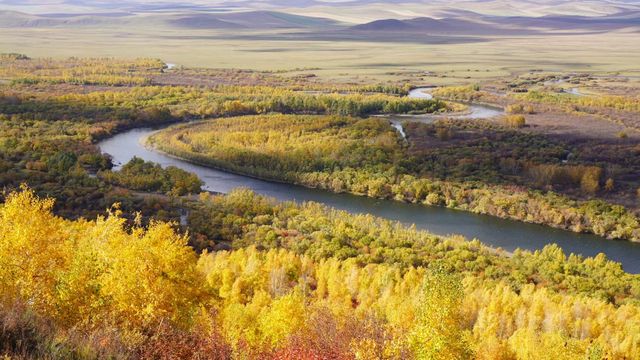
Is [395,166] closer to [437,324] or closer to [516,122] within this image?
[516,122]

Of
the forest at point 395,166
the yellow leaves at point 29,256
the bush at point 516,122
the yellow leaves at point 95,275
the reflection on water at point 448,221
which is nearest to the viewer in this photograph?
the yellow leaves at point 29,256

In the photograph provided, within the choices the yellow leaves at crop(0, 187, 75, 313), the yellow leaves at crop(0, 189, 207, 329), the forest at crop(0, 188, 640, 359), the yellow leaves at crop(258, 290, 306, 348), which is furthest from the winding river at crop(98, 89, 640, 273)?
the yellow leaves at crop(0, 187, 75, 313)

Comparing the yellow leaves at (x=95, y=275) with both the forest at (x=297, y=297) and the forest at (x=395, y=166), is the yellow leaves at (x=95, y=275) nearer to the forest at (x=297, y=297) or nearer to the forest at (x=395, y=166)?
the forest at (x=297, y=297)

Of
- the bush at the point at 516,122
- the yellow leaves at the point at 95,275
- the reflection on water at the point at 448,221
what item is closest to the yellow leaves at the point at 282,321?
the yellow leaves at the point at 95,275

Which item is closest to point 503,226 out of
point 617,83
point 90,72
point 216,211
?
point 216,211

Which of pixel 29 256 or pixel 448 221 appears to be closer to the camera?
pixel 29 256

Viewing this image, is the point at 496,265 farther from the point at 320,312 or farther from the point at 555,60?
the point at 555,60

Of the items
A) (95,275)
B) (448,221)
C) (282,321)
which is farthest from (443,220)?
(95,275)

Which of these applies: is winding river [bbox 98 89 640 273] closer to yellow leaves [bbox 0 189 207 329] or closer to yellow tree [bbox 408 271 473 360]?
yellow leaves [bbox 0 189 207 329]
